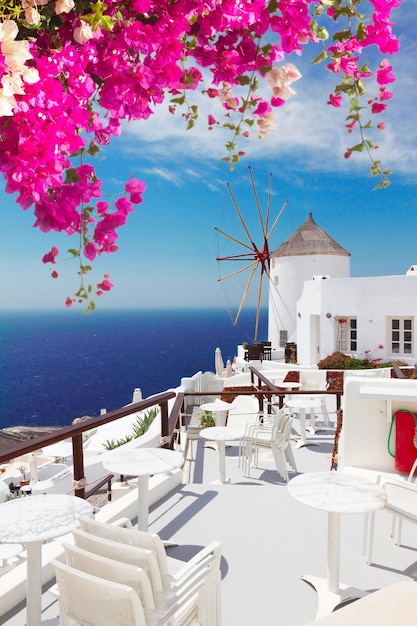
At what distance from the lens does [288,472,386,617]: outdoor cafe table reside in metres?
2.96

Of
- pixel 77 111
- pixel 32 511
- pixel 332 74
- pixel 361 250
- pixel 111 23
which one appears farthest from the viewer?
pixel 361 250

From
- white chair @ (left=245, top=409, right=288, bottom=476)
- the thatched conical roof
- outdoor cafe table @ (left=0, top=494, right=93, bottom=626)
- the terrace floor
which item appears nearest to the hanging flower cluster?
outdoor cafe table @ (left=0, top=494, right=93, bottom=626)

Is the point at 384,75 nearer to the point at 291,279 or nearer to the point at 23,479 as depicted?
the point at 23,479

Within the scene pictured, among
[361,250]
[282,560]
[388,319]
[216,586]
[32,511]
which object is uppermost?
[361,250]

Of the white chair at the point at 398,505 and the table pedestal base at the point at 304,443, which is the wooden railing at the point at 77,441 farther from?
the table pedestal base at the point at 304,443

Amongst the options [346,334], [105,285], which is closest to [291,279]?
[346,334]

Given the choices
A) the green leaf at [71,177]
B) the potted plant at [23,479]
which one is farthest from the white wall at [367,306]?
the green leaf at [71,177]

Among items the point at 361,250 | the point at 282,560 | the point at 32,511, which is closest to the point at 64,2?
the point at 32,511

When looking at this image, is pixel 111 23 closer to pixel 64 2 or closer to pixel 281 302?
pixel 64 2

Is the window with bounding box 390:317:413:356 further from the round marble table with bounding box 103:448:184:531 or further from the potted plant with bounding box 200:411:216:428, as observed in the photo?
the round marble table with bounding box 103:448:184:531

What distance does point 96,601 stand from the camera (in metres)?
1.98

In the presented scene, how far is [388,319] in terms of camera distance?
61.4 ft

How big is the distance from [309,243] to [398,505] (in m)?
27.5

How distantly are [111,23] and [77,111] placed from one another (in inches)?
7.0
